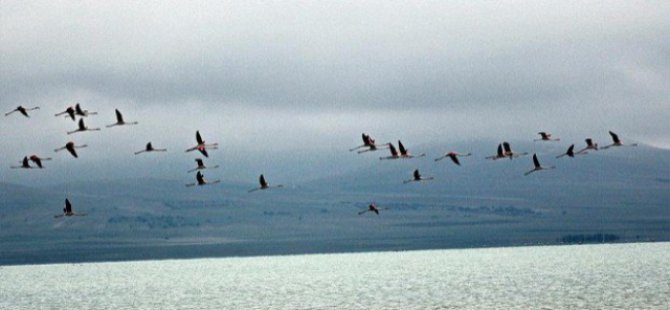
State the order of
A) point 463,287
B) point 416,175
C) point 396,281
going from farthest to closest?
1. point 396,281
2. point 463,287
3. point 416,175

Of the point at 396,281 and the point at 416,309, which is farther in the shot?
the point at 396,281

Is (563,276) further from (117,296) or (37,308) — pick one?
(37,308)

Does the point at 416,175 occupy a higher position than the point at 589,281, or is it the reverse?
the point at 416,175

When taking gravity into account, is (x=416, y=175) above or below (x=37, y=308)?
above

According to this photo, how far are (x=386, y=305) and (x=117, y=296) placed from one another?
59.4m

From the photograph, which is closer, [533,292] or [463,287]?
[533,292]

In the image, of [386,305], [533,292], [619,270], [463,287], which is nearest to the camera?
[386,305]

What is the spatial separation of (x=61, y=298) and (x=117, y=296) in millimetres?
8749

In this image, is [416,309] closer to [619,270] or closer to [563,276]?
[563,276]

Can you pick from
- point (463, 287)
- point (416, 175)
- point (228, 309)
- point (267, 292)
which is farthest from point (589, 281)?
point (416, 175)

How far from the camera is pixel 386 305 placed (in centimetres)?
12612

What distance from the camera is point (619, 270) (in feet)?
654

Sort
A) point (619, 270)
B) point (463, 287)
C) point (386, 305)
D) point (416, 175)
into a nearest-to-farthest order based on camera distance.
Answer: point (416, 175) < point (386, 305) < point (463, 287) < point (619, 270)

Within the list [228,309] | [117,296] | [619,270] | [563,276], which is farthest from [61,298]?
[619,270]
